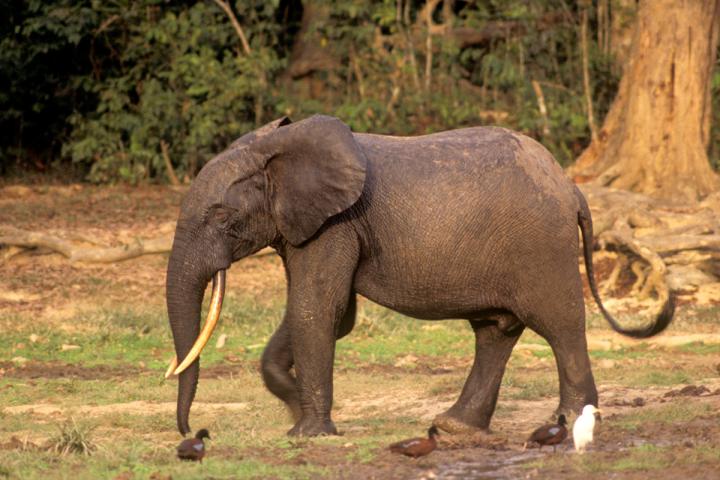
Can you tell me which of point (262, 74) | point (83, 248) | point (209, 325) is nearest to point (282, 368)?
point (209, 325)

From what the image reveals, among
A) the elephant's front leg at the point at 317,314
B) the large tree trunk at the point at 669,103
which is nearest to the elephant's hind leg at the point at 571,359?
the elephant's front leg at the point at 317,314

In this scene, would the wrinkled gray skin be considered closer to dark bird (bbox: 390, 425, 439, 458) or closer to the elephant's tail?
the elephant's tail

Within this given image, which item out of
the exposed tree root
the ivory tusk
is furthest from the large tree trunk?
the ivory tusk

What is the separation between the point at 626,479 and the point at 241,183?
2.75 meters

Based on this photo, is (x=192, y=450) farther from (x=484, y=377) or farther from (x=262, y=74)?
(x=262, y=74)

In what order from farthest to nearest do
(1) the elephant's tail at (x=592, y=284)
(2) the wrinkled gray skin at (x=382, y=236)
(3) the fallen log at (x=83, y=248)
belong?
1. (3) the fallen log at (x=83, y=248)
2. (1) the elephant's tail at (x=592, y=284)
3. (2) the wrinkled gray skin at (x=382, y=236)

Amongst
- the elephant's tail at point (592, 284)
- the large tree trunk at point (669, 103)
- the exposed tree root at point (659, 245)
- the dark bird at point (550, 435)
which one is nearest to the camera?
the dark bird at point (550, 435)

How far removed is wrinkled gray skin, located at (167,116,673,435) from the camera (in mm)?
7871

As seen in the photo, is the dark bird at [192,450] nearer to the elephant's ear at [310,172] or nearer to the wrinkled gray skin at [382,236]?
the wrinkled gray skin at [382,236]

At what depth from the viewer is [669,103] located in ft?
56.4

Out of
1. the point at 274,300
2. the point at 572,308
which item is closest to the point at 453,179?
the point at 572,308

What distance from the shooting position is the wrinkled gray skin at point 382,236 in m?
7.87

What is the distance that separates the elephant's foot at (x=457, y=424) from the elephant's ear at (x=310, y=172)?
1.40 m

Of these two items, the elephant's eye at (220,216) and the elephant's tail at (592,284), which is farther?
the elephant's tail at (592,284)
